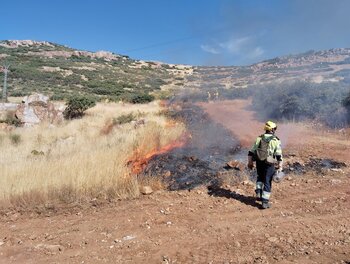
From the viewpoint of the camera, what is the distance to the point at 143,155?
1074 cm

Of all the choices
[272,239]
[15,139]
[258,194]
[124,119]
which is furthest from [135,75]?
[272,239]

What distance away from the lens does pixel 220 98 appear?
2347cm

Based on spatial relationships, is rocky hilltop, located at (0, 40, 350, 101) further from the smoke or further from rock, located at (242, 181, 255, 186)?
rock, located at (242, 181, 255, 186)

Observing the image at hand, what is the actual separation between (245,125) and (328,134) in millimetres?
3144

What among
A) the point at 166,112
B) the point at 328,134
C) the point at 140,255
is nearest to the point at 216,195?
the point at 140,255

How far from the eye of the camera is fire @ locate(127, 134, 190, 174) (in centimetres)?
Result: 980

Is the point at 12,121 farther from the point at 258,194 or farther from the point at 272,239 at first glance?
the point at 272,239

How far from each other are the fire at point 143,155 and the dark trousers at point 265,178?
327 centimetres

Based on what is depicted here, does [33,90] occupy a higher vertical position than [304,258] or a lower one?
higher

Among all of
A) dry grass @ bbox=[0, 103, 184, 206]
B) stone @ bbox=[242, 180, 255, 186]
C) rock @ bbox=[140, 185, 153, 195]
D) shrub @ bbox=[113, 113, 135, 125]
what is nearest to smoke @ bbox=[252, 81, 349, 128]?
shrub @ bbox=[113, 113, 135, 125]

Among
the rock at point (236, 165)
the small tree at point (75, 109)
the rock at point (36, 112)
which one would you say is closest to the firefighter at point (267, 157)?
the rock at point (236, 165)

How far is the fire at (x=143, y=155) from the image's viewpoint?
386 inches

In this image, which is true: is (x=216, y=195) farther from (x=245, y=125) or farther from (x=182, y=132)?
(x=245, y=125)

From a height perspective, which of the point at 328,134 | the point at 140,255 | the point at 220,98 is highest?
the point at 220,98
